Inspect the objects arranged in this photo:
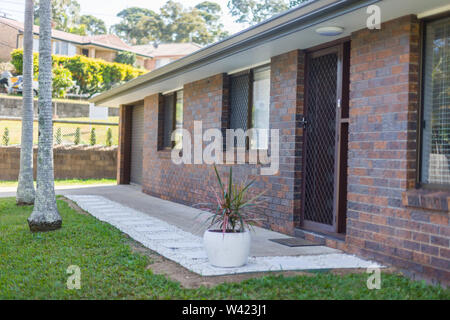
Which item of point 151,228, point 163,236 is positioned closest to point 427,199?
point 163,236

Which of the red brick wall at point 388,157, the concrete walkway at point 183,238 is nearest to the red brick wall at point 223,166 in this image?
the concrete walkway at point 183,238

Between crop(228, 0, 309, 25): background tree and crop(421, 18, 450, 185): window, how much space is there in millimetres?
29423

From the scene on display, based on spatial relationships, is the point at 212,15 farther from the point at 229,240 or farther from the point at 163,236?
the point at 229,240

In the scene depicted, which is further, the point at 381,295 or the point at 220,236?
the point at 220,236

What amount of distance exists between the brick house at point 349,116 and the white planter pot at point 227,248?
1539 millimetres

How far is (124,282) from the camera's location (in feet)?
14.7

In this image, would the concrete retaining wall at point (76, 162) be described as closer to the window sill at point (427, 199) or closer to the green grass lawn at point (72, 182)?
the green grass lawn at point (72, 182)

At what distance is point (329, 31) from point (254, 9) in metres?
32.1

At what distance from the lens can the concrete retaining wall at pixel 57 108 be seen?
25.0 metres

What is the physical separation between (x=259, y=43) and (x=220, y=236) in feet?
9.10

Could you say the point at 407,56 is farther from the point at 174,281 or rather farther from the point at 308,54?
the point at 174,281
